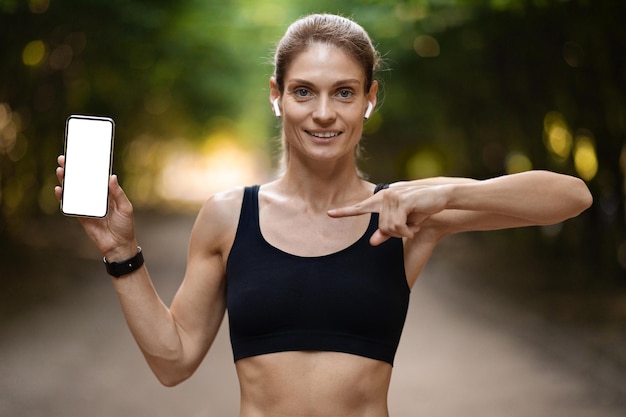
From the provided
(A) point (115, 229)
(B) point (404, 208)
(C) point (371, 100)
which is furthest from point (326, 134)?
(A) point (115, 229)

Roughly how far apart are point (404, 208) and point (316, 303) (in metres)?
0.35

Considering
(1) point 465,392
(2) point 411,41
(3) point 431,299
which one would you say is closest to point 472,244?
(2) point 411,41

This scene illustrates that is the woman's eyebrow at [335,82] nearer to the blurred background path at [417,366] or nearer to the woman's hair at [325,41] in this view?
the woman's hair at [325,41]

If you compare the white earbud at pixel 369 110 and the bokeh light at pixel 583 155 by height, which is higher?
the white earbud at pixel 369 110

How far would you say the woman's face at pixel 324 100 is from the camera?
2.77 meters

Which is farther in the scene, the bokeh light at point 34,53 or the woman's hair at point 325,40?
the bokeh light at point 34,53

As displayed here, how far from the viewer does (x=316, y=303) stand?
269 cm

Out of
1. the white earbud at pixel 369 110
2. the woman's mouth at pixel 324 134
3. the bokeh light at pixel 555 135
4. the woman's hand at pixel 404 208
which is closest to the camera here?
the woman's hand at pixel 404 208

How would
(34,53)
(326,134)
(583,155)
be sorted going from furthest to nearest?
1. (34,53)
2. (583,155)
3. (326,134)

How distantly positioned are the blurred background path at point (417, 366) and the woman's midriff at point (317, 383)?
17.9 ft

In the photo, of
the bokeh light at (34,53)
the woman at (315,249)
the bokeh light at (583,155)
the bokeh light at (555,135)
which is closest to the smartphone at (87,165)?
the woman at (315,249)

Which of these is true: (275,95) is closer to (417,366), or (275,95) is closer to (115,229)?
(115,229)

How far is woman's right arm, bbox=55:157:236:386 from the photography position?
9.01ft

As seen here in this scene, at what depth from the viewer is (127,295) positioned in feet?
9.09
